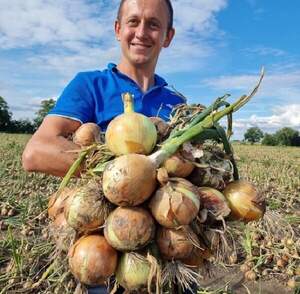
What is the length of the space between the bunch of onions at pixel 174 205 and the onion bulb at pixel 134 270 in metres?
0.13

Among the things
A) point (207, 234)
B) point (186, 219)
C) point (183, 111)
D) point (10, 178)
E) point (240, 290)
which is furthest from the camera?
point (10, 178)

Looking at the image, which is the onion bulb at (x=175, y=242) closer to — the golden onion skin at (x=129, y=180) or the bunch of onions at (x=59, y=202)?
the golden onion skin at (x=129, y=180)

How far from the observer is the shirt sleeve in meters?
2.01

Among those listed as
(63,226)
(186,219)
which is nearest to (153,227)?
(186,219)

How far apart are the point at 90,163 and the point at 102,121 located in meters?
0.68

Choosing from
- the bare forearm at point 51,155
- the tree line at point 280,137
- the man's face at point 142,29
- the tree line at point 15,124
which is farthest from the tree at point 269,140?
the bare forearm at point 51,155

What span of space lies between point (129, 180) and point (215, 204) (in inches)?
11.9

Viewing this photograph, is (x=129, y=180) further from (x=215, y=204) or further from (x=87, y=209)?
(x=215, y=204)

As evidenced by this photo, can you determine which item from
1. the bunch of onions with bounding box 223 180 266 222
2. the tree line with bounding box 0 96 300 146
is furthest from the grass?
the tree line with bounding box 0 96 300 146

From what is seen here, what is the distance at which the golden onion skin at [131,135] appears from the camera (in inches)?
52.7

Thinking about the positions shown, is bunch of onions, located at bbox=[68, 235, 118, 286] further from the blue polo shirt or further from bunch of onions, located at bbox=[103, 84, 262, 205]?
the blue polo shirt

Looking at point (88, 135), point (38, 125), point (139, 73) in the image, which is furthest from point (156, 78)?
point (38, 125)

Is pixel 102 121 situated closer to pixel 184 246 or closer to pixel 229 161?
pixel 229 161

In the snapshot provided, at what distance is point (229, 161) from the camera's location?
153 cm
